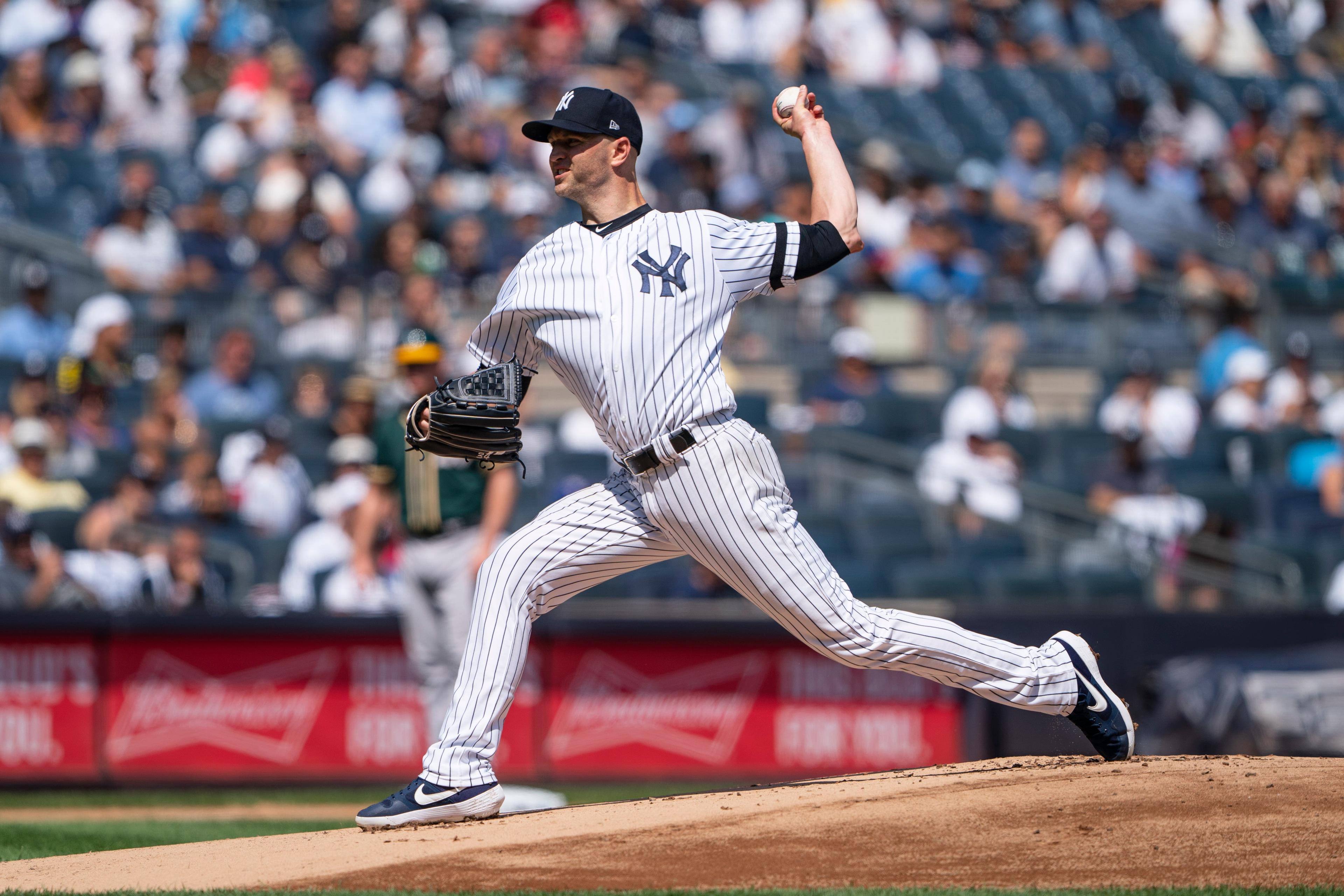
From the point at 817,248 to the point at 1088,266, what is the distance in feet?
28.7

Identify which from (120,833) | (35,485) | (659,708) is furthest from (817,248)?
(35,485)

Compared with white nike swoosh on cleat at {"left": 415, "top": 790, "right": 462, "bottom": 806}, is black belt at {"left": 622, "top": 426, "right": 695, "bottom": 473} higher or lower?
higher

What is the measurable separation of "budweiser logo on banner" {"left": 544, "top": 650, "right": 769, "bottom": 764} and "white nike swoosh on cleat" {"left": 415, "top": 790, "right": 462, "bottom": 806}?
4.46 metres

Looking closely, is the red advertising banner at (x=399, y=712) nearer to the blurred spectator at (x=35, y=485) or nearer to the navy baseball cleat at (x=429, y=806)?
the blurred spectator at (x=35, y=485)

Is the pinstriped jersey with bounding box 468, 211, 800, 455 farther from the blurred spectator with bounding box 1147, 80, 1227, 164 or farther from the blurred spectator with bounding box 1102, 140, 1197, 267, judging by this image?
the blurred spectator with bounding box 1147, 80, 1227, 164

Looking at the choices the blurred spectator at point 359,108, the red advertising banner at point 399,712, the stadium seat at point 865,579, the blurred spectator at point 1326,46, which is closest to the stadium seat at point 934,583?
the stadium seat at point 865,579

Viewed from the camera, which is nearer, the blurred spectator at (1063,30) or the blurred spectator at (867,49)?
the blurred spectator at (867,49)

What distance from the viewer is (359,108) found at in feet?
44.3

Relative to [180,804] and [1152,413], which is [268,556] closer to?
[180,804]

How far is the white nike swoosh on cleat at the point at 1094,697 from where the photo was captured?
15.7 ft

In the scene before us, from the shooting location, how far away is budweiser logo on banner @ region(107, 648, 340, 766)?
8.81 meters

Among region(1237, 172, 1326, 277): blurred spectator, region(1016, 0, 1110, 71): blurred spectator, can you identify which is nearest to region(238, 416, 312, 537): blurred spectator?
region(1237, 172, 1326, 277): blurred spectator

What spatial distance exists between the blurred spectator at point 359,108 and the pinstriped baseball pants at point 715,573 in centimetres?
929

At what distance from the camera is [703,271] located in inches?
175
